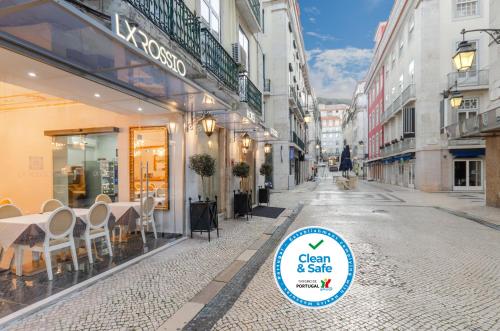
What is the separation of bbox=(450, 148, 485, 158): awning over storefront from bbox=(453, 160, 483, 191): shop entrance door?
701mm

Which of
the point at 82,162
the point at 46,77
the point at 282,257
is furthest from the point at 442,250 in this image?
the point at 82,162

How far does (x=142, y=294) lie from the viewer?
3.84 m

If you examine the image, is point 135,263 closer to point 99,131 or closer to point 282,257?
point 282,257

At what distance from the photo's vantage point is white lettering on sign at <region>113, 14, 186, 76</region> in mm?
3572

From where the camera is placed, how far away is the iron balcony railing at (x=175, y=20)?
219 inches

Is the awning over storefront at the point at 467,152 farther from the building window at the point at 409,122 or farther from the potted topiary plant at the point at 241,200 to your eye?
the potted topiary plant at the point at 241,200

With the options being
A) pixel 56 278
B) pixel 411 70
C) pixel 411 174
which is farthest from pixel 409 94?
pixel 56 278

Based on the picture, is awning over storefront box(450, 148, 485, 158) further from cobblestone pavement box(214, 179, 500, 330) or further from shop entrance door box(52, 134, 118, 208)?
shop entrance door box(52, 134, 118, 208)

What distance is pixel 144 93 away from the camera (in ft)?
19.6

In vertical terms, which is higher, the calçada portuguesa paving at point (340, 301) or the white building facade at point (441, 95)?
the white building facade at point (441, 95)

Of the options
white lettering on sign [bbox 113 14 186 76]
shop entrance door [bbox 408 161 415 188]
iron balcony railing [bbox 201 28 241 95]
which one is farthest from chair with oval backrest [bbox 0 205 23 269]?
shop entrance door [bbox 408 161 415 188]

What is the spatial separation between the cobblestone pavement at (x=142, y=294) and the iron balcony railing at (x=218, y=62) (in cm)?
486

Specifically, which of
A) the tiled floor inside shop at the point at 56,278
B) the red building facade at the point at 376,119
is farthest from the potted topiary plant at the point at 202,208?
the red building facade at the point at 376,119

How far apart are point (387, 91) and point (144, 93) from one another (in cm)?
3199
